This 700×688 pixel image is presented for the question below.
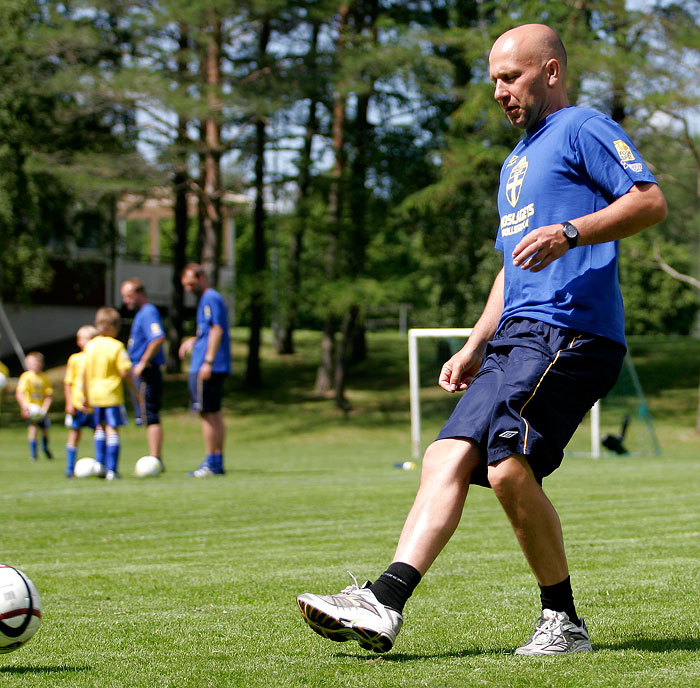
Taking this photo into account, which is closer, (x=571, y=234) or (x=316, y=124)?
(x=571, y=234)

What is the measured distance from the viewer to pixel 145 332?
11250mm

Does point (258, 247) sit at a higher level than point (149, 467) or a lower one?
higher

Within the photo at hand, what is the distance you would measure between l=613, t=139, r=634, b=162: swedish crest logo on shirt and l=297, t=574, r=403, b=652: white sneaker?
158 centimetres

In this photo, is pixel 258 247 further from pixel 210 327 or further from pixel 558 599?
pixel 558 599

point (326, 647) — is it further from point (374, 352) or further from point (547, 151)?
point (374, 352)

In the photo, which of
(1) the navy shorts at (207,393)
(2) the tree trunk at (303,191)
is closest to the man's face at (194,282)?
(1) the navy shorts at (207,393)

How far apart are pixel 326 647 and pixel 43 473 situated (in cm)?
1067

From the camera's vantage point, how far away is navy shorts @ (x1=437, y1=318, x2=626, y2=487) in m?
3.07

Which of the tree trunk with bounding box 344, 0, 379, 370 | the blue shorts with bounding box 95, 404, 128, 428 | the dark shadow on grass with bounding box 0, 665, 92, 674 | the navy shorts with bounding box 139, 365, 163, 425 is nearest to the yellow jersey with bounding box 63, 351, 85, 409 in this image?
the blue shorts with bounding box 95, 404, 128, 428

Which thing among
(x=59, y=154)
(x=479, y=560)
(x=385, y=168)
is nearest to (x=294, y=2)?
(x=385, y=168)

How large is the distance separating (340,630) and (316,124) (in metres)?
26.6

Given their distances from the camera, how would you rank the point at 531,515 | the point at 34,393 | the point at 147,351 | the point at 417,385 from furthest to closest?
the point at 417,385
the point at 34,393
the point at 147,351
the point at 531,515

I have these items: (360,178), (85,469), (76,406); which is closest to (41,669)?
(85,469)

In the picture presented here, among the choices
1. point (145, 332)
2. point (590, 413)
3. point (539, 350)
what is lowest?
point (590, 413)
